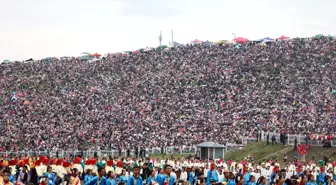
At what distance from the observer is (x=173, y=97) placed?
81.1 m

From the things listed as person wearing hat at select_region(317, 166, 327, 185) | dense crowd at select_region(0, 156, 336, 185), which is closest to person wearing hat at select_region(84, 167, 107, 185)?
dense crowd at select_region(0, 156, 336, 185)

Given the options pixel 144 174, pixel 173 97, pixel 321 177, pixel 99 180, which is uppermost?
pixel 173 97

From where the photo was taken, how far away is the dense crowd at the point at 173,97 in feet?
228

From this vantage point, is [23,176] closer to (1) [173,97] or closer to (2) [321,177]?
(2) [321,177]

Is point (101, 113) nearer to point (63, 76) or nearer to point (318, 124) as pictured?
point (63, 76)

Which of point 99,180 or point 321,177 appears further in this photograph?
point 321,177

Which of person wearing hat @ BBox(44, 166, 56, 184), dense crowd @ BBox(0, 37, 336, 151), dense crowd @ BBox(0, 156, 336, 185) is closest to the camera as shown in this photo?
dense crowd @ BBox(0, 156, 336, 185)

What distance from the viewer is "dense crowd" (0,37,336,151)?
69.5m

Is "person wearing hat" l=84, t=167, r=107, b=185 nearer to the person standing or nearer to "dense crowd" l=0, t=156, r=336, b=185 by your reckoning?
"dense crowd" l=0, t=156, r=336, b=185

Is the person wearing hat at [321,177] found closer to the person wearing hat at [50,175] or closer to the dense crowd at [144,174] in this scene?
the dense crowd at [144,174]

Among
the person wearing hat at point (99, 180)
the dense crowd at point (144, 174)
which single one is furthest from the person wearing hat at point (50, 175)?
the person wearing hat at point (99, 180)

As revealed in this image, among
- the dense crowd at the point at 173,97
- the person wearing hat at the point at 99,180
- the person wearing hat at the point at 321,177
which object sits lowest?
the person wearing hat at the point at 321,177

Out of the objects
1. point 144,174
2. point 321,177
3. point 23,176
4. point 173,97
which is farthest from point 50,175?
point 173,97

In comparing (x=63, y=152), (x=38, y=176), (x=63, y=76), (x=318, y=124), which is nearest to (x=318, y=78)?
(x=318, y=124)
